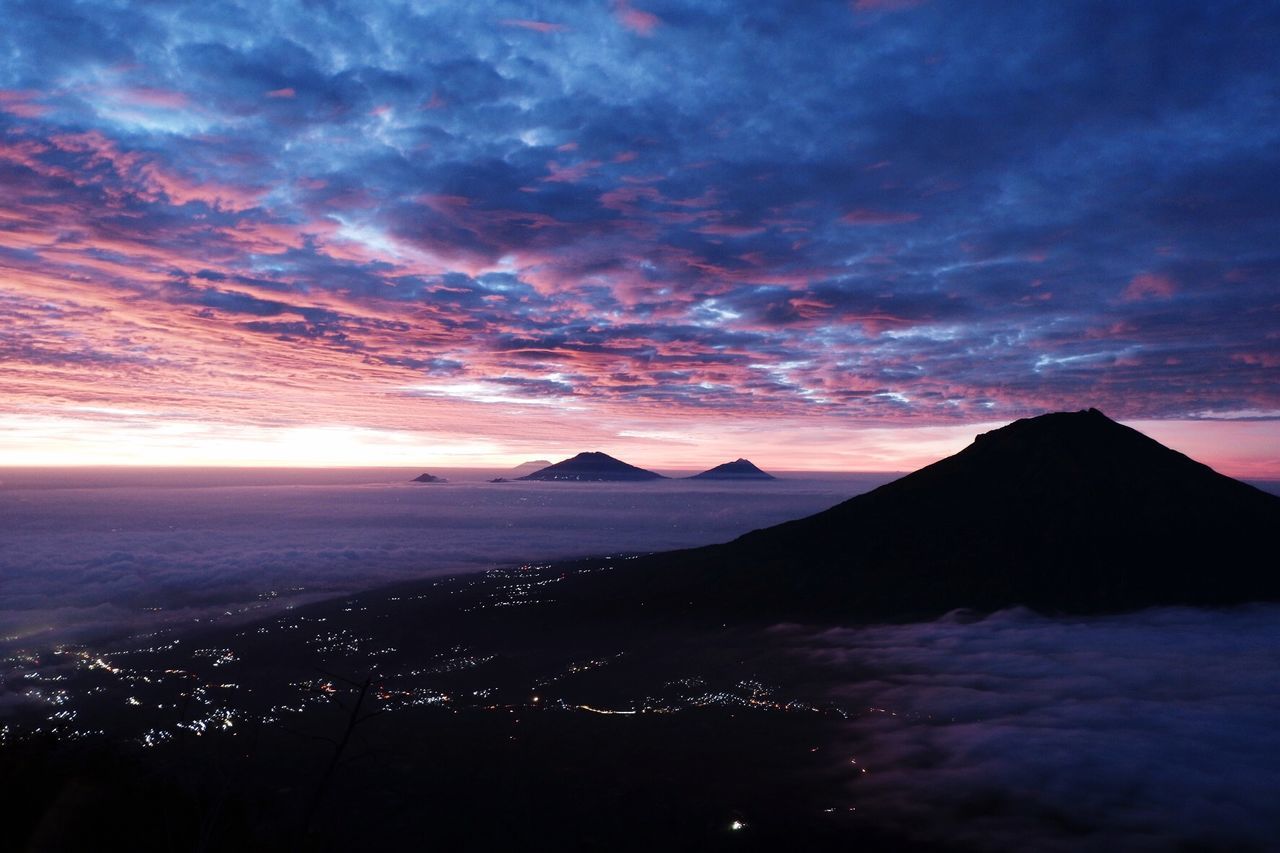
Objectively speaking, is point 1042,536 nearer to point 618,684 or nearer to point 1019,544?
point 1019,544

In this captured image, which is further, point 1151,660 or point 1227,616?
point 1227,616

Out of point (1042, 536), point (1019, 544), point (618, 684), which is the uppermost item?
point (1042, 536)

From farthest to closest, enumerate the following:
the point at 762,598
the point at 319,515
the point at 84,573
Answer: the point at 319,515 → the point at 84,573 → the point at 762,598

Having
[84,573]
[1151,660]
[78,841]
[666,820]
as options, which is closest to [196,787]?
[78,841]


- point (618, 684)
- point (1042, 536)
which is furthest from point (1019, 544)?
point (618, 684)

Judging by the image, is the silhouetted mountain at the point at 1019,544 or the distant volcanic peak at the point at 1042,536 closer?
the distant volcanic peak at the point at 1042,536

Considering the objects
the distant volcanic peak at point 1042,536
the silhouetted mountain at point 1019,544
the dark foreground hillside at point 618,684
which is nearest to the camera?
the dark foreground hillside at point 618,684

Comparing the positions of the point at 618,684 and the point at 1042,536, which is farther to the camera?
the point at 1042,536

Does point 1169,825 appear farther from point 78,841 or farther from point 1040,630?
point 78,841
